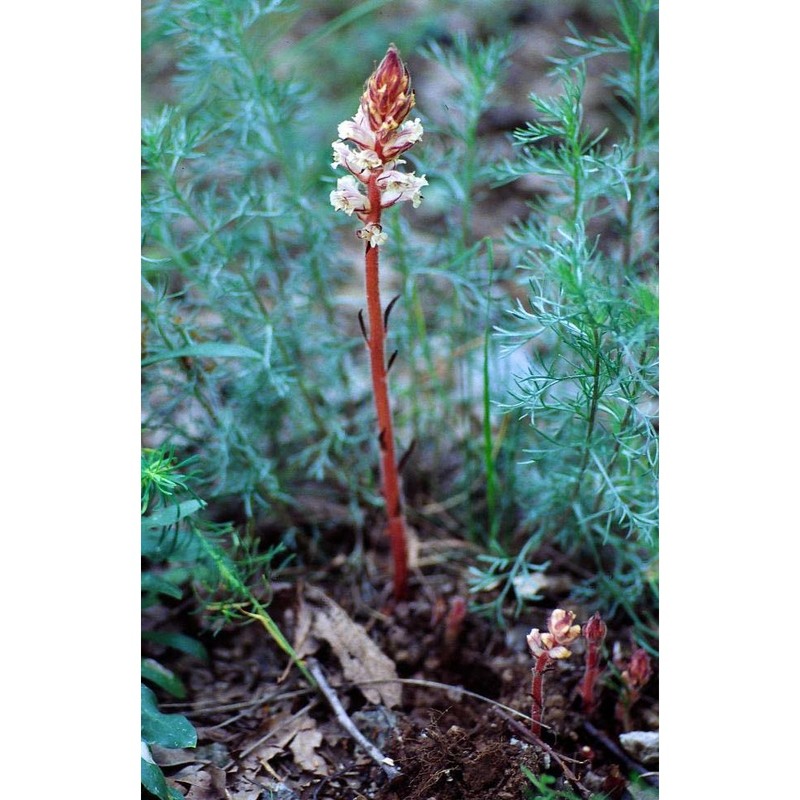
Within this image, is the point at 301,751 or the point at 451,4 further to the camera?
the point at 451,4

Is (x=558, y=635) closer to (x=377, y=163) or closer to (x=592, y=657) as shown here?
(x=592, y=657)

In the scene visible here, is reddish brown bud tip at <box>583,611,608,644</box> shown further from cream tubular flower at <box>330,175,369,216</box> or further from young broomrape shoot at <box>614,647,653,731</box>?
cream tubular flower at <box>330,175,369,216</box>

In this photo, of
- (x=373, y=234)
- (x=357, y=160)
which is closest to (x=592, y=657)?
(x=373, y=234)

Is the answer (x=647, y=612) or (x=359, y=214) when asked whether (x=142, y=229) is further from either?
(x=647, y=612)

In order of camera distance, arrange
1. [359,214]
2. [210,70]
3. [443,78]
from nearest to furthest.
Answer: [359,214] → [210,70] → [443,78]

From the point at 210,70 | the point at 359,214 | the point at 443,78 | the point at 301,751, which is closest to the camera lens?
the point at 359,214

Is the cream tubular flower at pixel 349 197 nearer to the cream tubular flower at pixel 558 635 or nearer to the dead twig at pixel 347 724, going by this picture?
the cream tubular flower at pixel 558 635

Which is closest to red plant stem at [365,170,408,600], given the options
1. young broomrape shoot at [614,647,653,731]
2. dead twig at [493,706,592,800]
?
dead twig at [493,706,592,800]
